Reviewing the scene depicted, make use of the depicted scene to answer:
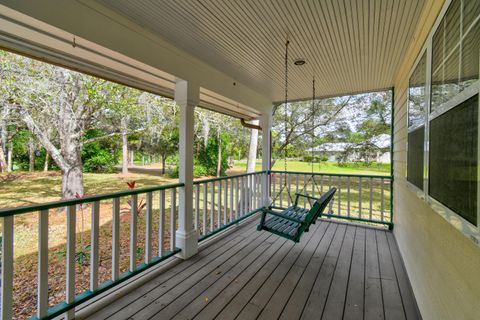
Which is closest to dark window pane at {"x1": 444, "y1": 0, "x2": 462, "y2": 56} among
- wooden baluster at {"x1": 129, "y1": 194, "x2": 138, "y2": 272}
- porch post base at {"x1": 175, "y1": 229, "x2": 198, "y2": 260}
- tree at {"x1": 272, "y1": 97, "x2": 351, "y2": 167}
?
wooden baluster at {"x1": 129, "y1": 194, "x2": 138, "y2": 272}

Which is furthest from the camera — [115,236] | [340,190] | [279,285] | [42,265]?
[340,190]

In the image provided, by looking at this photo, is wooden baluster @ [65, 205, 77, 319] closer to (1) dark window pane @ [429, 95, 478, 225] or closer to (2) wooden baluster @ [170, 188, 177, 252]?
(2) wooden baluster @ [170, 188, 177, 252]

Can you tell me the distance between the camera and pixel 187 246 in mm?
2854

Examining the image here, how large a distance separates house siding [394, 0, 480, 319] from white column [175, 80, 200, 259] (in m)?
2.38

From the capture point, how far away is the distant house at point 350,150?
739 centimetres

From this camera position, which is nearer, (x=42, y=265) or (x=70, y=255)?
(x=42, y=265)

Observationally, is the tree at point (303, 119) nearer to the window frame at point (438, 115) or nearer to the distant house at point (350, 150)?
the distant house at point (350, 150)

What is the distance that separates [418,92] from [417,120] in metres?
0.25

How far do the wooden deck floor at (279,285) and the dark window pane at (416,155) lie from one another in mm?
1116

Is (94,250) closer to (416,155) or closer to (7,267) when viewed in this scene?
(7,267)

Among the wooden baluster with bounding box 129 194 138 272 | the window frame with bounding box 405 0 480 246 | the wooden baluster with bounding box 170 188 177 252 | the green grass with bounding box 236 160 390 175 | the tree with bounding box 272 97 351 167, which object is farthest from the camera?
the tree with bounding box 272 97 351 167

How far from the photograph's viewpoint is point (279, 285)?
7.47 ft

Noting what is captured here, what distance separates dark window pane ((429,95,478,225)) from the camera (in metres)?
0.91

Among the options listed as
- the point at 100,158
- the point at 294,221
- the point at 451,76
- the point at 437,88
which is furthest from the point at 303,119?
the point at 100,158
